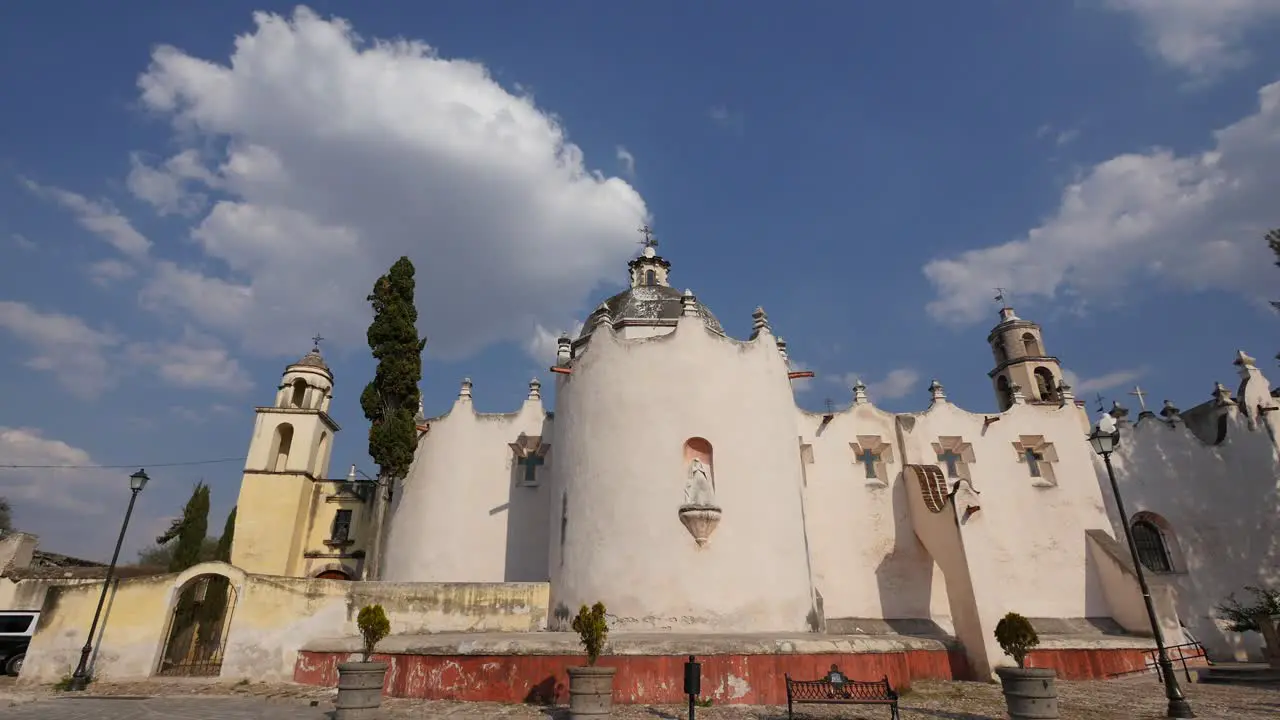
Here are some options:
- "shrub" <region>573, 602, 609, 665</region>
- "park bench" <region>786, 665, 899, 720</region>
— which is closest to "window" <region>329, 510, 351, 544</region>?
"shrub" <region>573, 602, 609, 665</region>

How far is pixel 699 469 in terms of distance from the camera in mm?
16750

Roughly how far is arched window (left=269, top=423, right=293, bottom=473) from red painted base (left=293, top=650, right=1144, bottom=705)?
15.9 m

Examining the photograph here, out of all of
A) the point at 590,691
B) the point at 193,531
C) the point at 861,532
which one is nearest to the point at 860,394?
the point at 861,532

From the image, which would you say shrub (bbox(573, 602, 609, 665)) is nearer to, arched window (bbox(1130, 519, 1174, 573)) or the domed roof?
the domed roof

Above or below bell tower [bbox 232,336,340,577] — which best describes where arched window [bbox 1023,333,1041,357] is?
above

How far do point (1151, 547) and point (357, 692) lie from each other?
82.2 ft

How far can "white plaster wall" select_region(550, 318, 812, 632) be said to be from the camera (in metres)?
15.6

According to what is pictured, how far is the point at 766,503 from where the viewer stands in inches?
659

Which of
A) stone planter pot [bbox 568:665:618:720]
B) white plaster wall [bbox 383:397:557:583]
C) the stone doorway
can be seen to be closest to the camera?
stone planter pot [bbox 568:665:618:720]

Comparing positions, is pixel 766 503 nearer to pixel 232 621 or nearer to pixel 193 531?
pixel 232 621

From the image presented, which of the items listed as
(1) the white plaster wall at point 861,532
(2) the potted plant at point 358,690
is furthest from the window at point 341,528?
(1) the white plaster wall at point 861,532

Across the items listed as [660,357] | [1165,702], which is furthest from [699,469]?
[1165,702]

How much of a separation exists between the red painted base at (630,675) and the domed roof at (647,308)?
441 inches

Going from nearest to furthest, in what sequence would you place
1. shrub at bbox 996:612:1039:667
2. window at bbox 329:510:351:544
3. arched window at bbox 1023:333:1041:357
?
shrub at bbox 996:612:1039:667 < window at bbox 329:510:351:544 < arched window at bbox 1023:333:1041:357
